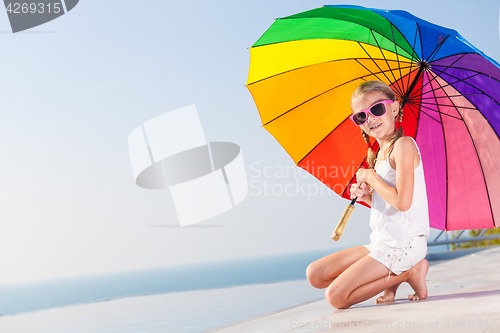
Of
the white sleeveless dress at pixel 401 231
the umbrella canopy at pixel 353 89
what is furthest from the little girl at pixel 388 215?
the umbrella canopy at pixel 353 89

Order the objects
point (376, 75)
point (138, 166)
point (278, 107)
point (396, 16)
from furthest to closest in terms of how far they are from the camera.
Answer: point (138, 166), point (278, 107), point (376, 75), point (396, 16)

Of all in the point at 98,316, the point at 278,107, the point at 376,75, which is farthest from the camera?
the point at 98,316

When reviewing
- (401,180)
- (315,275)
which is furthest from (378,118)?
(315,275)

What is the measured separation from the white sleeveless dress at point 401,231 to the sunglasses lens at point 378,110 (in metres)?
0.27

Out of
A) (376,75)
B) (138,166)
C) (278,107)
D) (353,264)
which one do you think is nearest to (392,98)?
(376,75)

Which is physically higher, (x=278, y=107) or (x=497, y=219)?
(x=278, y=107)

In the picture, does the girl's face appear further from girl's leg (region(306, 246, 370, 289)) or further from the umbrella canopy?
girl's leg (region(306, 246, 370, 289))

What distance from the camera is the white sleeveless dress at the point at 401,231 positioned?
2418 mm

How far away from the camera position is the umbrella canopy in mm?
2750

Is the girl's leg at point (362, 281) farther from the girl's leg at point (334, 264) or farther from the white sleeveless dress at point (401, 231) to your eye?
the girl's leg at point (334, 264)

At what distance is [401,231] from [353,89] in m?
1.11

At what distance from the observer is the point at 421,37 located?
251 cm

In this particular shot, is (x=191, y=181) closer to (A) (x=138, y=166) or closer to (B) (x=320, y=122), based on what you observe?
(A) (x=138, y=166)

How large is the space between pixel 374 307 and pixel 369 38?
171 centimetres
